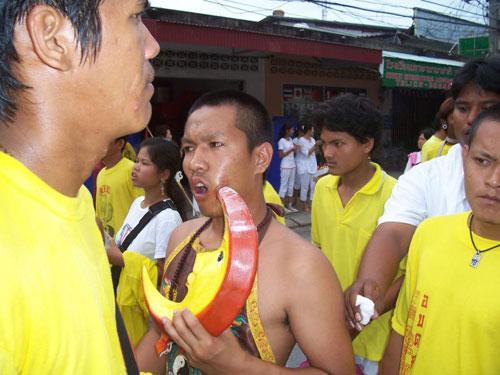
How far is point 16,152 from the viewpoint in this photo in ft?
3.02

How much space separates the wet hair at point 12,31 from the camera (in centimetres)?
89

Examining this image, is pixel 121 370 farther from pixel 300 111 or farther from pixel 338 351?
pixel 300 111

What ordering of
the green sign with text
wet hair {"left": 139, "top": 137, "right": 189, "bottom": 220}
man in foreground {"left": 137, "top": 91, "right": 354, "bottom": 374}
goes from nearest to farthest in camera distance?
1. man in foreground {"left": 137, "top": 91, "right": 354, "bottom": 374}
2. wet hair {"left": 139, "top": 137, "right": 189, "bottom": 220}
3. the green sign with text

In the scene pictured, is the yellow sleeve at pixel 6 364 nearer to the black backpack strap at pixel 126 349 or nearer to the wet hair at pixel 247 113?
the black backpack strap at pixel 126 349

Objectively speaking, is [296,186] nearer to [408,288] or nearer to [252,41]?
[252,41]

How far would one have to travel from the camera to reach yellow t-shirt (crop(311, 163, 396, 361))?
9.46 feet

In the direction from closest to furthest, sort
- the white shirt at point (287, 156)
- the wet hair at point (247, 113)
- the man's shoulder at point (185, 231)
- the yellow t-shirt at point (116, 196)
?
the wet hair at point (247, 113)
the man's shoulder at point (185, 231)
the yellow t-shirt at point (116, 196)
the white shirt at point (287, 156)

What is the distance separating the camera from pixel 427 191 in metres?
2.32

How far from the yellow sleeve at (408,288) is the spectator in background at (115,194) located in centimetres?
299

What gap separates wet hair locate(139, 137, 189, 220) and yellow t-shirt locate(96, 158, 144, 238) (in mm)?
834

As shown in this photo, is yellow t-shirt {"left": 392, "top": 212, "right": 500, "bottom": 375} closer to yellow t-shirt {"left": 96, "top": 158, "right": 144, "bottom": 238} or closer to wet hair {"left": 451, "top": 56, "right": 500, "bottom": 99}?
wet hair {"left": 451, "top": 56, "right": 500, "bottom": 99}

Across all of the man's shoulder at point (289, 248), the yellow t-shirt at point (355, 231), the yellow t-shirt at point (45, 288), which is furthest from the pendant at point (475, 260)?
the yellow t-shirt at point (45, 288)

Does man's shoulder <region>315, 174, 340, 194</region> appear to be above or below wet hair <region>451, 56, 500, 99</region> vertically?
below

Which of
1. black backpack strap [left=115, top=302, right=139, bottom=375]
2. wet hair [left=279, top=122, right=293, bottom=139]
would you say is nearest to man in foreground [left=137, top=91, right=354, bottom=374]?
black backpack strap [left=115, top=302, right=139, bottom=375]
